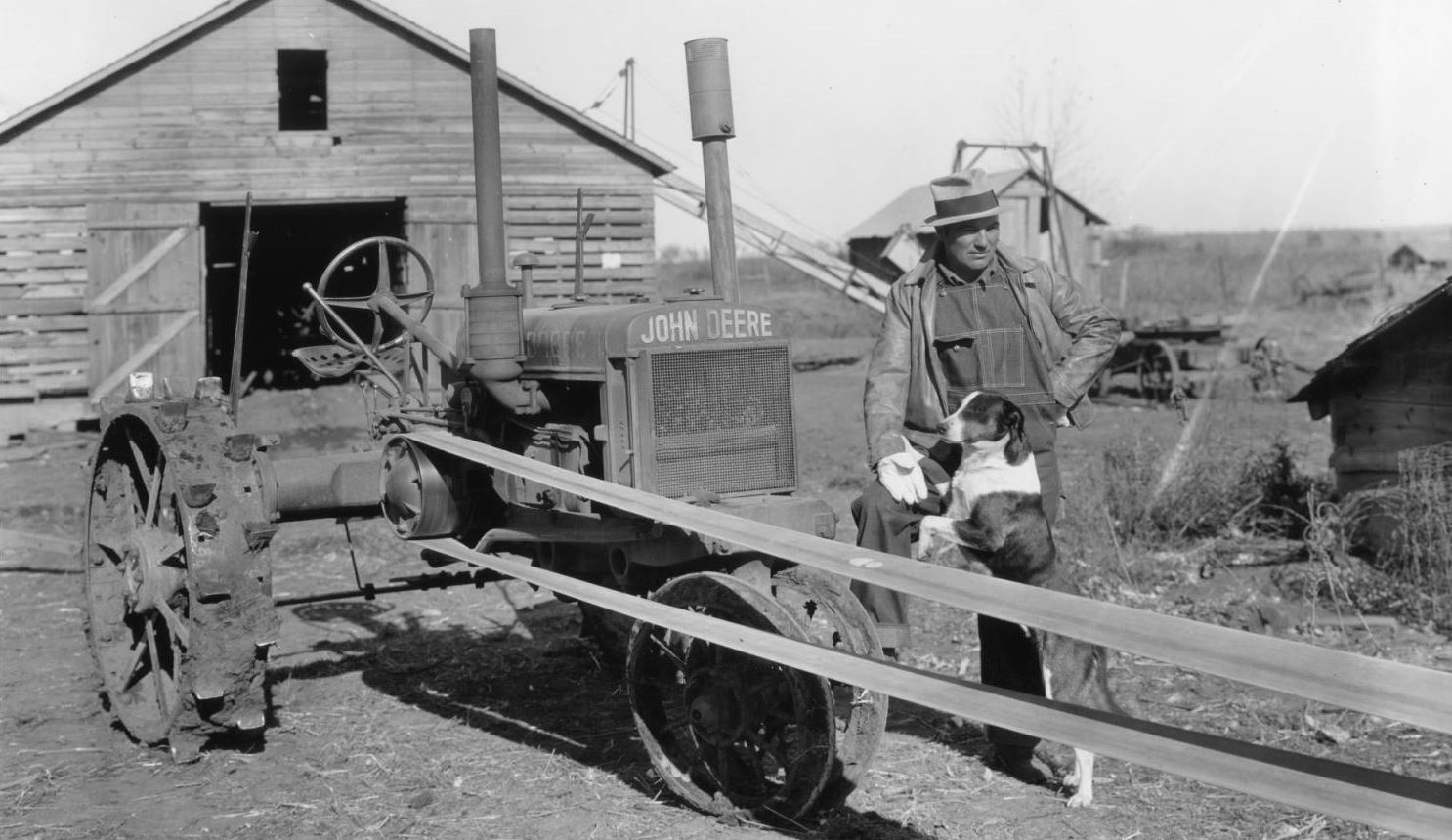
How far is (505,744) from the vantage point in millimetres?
5367

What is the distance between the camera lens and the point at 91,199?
15594 millimetres

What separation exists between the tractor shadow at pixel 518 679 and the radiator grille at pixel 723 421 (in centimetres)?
108

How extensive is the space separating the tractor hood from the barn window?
41.9 feet

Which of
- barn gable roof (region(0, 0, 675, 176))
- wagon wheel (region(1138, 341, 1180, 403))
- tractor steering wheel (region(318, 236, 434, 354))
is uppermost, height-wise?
barn gable roof (region(0, 0, 675, 176))

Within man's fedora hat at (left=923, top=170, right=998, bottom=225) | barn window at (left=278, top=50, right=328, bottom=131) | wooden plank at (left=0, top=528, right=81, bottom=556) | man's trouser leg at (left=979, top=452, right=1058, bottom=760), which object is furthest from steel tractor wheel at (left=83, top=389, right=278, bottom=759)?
barn window at (left=278, top=50, right=328, bottom=131)

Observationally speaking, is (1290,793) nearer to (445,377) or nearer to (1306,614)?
(445,377)

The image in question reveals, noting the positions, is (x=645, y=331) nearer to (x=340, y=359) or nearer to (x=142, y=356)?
(x=340, y=359)

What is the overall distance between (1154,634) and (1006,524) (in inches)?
63.4

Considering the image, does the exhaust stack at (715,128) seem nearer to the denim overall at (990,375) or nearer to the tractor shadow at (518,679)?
the denim overall at (990,375)

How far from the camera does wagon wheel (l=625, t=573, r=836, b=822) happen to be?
3967mm

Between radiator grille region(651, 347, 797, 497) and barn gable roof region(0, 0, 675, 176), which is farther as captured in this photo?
barn gable roof region(0, 0, 675, 176)

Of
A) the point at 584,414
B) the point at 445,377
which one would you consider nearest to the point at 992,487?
the point at 584,414

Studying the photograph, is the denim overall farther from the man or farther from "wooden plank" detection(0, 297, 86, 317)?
"wooden plank" detection(0, 297, 86, 317)

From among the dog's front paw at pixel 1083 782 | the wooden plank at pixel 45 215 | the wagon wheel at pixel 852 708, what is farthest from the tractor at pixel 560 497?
the wooden plank at pixel 45 215
